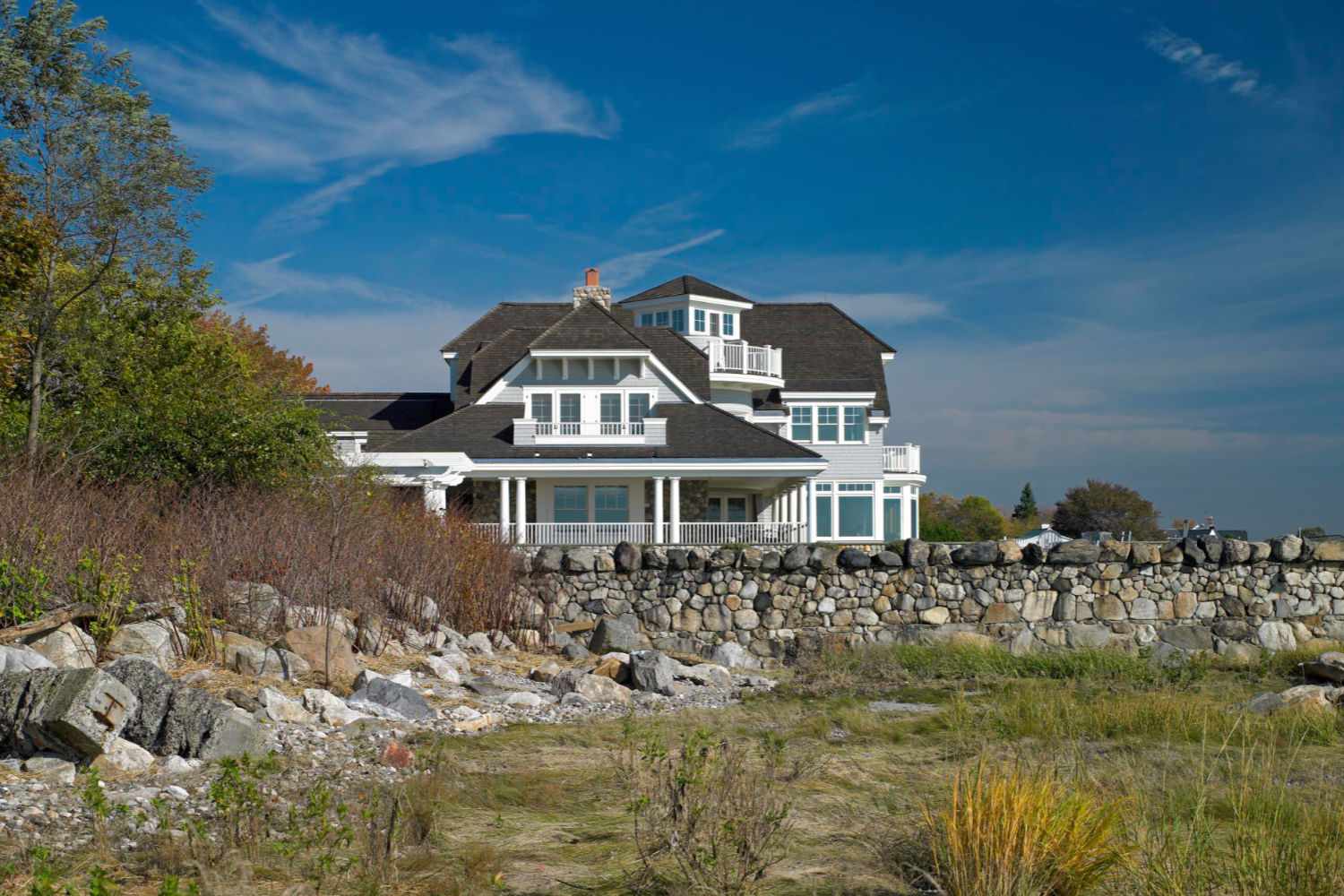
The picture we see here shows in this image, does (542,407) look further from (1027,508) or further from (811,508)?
(1027,508)

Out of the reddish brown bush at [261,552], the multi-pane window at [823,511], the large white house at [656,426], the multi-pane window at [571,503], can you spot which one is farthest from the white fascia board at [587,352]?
the reddish brown bush at [261,552]

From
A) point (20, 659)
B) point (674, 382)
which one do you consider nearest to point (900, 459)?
point (674, 382)

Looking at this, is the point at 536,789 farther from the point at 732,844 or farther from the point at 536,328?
the point at 536,328

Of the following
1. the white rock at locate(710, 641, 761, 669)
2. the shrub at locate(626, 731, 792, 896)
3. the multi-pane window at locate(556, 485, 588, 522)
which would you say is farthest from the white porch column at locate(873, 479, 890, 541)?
the shrub at locate(626, 731, 792, 896)

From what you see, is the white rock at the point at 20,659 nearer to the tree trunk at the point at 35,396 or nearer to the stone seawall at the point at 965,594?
the tree trunk at the point at 35,396

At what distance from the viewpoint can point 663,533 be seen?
96.4 feet

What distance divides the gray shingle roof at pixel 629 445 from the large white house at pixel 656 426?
0.05m

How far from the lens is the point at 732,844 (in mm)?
4863

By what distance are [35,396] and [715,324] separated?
926 inches

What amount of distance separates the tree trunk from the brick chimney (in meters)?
19.8

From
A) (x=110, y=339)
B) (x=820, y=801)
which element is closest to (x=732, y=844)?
(x=820, y=801)

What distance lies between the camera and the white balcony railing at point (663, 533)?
96.2ft

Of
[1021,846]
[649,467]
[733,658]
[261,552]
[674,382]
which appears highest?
[674,382]

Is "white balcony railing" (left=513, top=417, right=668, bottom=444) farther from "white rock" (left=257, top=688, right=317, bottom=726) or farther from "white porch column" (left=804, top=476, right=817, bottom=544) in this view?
"white rock" (left=257, top=688, right=317, bottom=726)
